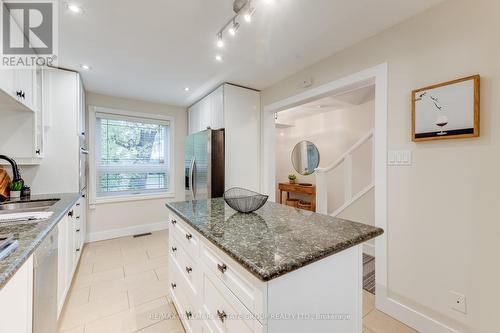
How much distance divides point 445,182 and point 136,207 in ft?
13.9

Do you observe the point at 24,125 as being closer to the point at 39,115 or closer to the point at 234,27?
the point at 39,115

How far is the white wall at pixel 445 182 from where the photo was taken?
139 centimetres

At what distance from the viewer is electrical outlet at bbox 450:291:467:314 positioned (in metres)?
1.49

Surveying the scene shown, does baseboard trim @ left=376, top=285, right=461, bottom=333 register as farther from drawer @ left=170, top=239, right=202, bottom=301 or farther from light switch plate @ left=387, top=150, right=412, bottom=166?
drawer @ left=170, top=239, right=202, bottom=301

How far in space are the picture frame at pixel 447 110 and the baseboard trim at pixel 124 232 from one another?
410cm

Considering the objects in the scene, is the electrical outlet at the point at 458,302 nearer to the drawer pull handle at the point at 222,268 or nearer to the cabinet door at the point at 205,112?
the drawer pull handle at the point at 222,268

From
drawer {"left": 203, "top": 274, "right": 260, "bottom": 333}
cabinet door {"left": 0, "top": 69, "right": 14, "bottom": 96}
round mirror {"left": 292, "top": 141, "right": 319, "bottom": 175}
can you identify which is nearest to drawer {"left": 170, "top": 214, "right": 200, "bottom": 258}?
drawer {"left": 203, "top": 274, "right": 260, "bottom": 333}

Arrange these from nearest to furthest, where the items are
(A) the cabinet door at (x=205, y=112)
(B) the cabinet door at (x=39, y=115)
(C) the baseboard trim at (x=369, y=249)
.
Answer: (B) the cabinet door at (x=39, y=115) < (C) the baseboard trim at (x=369, y=249) < (A) the cabinet door at (x=205, y=112)

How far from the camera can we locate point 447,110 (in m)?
1.54

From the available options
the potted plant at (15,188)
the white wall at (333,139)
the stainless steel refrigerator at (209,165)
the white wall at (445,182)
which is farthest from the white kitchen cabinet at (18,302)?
the white wall at (333,139)

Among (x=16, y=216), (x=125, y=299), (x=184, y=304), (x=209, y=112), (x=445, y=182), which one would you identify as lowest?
(x=125, y=299)

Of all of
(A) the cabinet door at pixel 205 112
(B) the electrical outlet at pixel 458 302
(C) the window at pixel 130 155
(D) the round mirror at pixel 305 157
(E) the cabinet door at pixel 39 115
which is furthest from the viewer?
(D) the round mirror at pixel 305 157

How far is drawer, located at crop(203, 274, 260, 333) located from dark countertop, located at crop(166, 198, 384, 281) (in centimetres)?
22

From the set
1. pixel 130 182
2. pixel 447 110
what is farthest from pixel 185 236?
pixel 130 182
